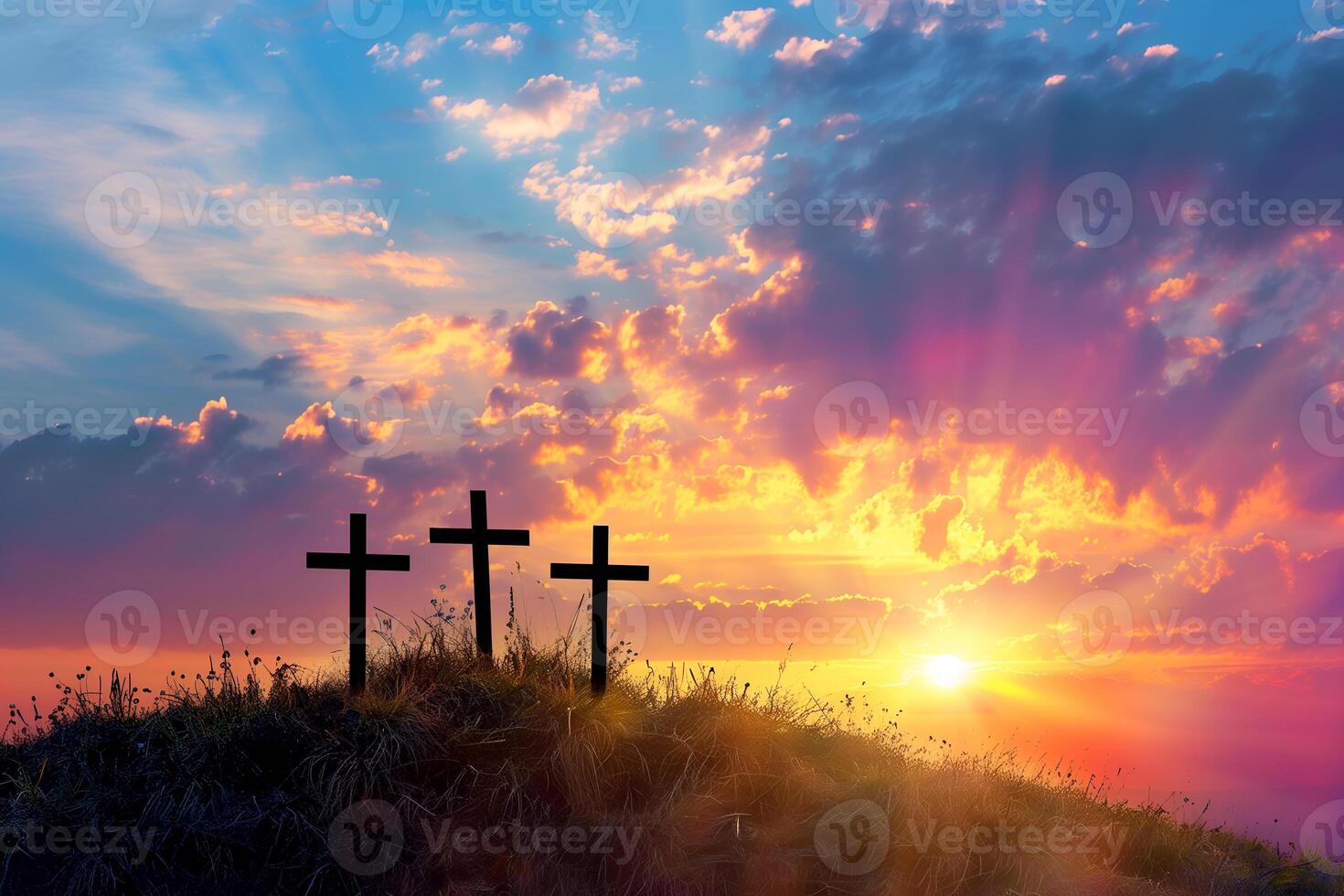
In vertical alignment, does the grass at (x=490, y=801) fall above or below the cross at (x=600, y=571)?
below

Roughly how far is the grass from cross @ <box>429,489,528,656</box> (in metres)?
0.87

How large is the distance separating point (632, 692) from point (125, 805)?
6047 mm

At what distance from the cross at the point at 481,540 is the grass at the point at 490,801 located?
868 millimetres

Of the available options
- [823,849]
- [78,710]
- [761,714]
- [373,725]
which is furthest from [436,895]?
[78,710]

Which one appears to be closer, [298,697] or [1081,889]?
[1081,889]

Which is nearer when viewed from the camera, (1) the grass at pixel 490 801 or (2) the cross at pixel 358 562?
(1) the grass at pixel 490 801

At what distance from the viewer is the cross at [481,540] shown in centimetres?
Result: 1471

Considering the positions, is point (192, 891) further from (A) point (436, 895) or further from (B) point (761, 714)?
(B) point (761, 714)

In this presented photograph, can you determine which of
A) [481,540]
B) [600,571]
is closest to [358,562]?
[481,540]

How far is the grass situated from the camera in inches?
415

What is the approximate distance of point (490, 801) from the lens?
1126 centimetres

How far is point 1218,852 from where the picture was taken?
15.6 metres

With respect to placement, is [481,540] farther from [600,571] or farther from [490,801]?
[490,801]

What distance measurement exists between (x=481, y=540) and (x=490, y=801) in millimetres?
4593
